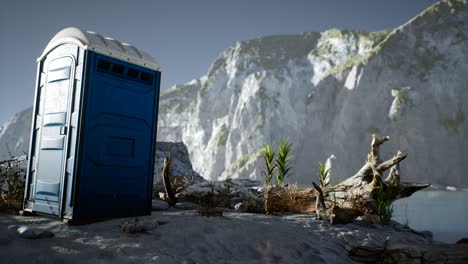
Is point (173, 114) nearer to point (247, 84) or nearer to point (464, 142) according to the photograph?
point (247, 84)

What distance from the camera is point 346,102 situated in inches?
2287

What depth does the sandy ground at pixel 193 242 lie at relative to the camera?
11.4ft

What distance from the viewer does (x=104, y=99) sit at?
5141 millimetres

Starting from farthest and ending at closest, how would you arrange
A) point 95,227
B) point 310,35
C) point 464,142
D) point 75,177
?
1. point 310,35
2. point 464,142
3. point 75,177
4. point 95,227

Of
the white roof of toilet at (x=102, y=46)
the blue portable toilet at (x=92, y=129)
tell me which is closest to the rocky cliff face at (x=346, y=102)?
the blue portable toilet at (x=92, y=129)

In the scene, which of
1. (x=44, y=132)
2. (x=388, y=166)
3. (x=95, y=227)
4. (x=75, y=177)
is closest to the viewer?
(x=95, y=227)

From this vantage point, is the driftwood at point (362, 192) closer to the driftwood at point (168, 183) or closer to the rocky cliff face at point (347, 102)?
the driftwood at point (168, 183)

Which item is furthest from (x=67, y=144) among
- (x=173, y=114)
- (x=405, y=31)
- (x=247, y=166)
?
(x=173, y=114)

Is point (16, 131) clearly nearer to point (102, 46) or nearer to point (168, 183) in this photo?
point (168, 183)

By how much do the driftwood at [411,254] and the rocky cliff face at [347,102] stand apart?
4677 cm

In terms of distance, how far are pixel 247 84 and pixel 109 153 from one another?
67.8 m

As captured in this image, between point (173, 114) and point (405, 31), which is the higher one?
point (405, 31)

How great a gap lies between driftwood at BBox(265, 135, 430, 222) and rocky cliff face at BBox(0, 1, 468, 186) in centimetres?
4610

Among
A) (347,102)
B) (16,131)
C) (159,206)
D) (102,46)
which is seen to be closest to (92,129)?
(102,46)
